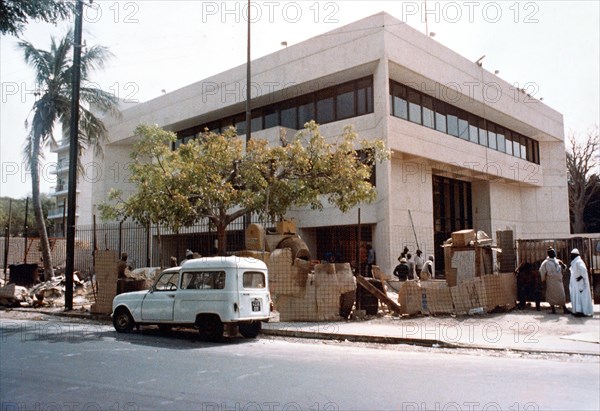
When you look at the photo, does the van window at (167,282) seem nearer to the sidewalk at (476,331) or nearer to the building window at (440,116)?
the sidewalk at (476,331)

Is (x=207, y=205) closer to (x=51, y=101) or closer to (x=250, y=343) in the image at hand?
(x=250, y=343)

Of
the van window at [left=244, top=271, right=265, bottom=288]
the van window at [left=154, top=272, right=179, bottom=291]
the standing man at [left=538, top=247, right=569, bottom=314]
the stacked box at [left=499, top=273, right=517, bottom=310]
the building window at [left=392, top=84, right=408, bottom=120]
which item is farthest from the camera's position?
the building window at [left=392, top=84, right=408, bottom=120]

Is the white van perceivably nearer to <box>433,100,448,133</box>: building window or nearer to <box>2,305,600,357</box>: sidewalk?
<box>2,305,600,357</box>: sidewalk

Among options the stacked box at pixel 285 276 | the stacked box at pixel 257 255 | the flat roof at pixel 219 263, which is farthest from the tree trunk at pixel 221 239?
the flat roof at pixel 219 263

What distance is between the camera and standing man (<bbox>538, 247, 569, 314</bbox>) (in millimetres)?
13820

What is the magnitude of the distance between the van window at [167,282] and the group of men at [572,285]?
A: 941cm

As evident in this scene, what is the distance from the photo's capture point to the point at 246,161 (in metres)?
17.0

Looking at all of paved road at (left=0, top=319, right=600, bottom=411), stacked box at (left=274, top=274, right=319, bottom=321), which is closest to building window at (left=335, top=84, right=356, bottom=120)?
stacked box at (left=274, top=274, right=319, bottom=321)

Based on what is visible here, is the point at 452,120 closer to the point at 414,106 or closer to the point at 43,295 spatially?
the point at 414,106

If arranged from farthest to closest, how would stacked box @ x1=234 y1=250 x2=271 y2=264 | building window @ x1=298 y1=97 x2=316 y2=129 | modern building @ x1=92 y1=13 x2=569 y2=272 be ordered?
building window @ x1=298 y1=97 x2=316 y2=129 < modern building @ x1=92 y1=13 x2=569 y2=272 < stacked box @ x1=234 y1=250 x2=271 y2=264

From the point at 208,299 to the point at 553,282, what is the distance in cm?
889

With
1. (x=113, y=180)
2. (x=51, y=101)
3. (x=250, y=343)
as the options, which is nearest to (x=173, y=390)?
(x=250, y=343)

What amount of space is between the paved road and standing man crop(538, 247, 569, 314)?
5.27 m

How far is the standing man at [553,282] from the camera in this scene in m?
13.8
